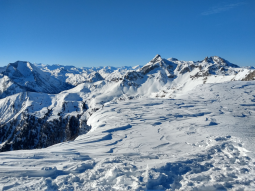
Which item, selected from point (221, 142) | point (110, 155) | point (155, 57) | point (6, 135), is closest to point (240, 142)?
point (221, 142)

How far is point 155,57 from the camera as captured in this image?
175000 mm

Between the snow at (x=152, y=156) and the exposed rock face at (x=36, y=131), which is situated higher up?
the snow at (x=152, y=156)

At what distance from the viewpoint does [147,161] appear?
7453 millimetres

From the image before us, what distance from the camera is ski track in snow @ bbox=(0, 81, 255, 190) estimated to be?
5848 mm

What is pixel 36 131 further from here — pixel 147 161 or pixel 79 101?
pixel 147 161

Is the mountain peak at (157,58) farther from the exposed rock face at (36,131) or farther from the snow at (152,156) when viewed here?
the snow at (152,156)

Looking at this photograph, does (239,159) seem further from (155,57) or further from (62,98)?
(155,57)

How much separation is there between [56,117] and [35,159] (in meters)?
95.6

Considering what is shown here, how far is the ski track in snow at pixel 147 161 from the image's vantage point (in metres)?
5.85

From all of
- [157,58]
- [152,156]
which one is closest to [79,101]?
[157,58]

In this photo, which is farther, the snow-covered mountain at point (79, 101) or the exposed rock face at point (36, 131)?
the snow-covered mountain at point (79, 101)

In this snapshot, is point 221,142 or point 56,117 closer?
point 221,142

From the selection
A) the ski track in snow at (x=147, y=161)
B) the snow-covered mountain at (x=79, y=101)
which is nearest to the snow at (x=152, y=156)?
the ski track in snow at (x=147, y=161)

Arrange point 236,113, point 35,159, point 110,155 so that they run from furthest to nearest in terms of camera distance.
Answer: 1. point 236,113
2. point 110,155
3. point 35,159
